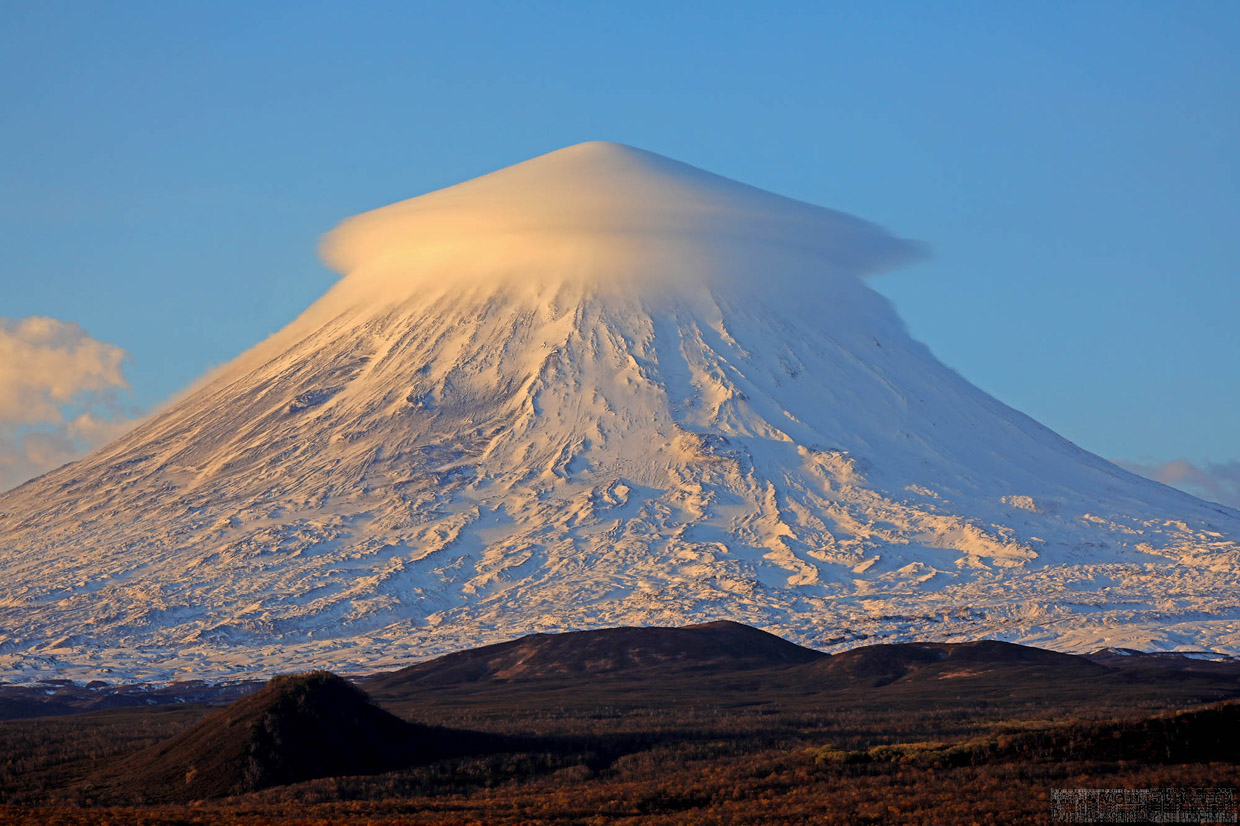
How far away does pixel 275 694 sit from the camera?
44.2 meters

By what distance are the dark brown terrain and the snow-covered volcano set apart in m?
31.1

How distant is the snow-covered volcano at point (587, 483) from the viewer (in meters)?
107

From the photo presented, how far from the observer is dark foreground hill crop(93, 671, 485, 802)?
Answer: 4059cm

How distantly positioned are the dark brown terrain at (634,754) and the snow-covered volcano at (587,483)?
3109cm

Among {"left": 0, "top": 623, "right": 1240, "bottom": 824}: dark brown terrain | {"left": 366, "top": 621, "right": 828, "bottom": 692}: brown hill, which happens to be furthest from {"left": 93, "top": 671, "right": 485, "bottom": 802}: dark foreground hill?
{"left": 366, "top": 621, "right": 828, "bottom": 692}: brown hill

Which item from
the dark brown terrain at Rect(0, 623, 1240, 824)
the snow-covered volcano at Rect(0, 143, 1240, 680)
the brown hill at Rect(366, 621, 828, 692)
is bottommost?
the dark brown terrain at Rect(0, 623, 1240, 824)

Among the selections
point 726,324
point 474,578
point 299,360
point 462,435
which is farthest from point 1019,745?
point 299,360

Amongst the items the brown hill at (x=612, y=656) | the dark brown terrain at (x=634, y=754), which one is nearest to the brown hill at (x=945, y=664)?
the dark brown terrain at (x=634, y=754)

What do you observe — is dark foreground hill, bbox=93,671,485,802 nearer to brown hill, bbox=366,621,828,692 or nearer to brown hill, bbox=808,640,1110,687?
brown hill, bbox=366,621,828,692

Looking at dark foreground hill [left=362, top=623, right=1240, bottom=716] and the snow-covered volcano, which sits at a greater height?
the snow-covered volcano

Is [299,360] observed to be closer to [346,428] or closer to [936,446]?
[346,428]

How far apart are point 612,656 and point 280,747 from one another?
4824 centimetres

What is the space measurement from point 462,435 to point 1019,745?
104 meters

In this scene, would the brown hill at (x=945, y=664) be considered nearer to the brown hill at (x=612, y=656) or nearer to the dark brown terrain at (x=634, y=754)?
the dark brown terrain at (x=634, y=754)
